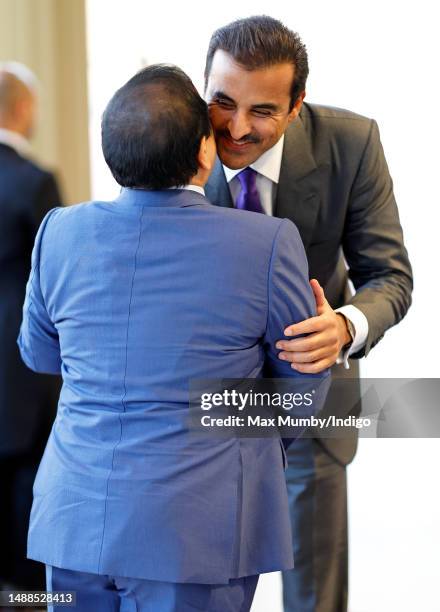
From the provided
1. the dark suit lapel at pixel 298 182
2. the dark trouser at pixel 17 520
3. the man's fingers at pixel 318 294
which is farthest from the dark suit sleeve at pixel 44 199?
the man's fingers at pixel 318 294

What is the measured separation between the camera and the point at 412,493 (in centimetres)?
323

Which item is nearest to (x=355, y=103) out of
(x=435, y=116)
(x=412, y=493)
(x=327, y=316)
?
(x=435, y=116)

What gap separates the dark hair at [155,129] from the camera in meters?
1.28

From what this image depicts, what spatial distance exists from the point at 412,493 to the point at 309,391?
6.34 ft

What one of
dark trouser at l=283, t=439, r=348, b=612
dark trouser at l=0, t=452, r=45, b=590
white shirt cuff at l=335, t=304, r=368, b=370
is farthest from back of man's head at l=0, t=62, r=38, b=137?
white shirt cuff at l=335, t=304, r=368, b=370

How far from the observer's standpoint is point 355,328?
1646mm

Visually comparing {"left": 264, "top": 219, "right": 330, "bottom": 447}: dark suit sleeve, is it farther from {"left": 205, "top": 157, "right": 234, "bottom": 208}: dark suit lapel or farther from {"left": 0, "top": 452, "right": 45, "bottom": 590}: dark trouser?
{"left": 0, "top": 452, "right": 45, "bottom": 590}: dark trouser

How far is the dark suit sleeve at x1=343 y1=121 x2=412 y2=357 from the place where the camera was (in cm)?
184

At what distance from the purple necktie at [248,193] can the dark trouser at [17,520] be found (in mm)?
1304

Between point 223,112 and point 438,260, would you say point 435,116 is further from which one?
point 223,112

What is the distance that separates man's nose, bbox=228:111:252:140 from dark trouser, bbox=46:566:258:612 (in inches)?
29.6

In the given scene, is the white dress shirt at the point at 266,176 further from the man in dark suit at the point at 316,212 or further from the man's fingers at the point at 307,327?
the man's fingers at the point at 307,327

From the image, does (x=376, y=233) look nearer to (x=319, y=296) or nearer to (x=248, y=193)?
(x=248, y=193)

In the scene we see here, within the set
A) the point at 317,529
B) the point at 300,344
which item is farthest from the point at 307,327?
the point at 317,529
